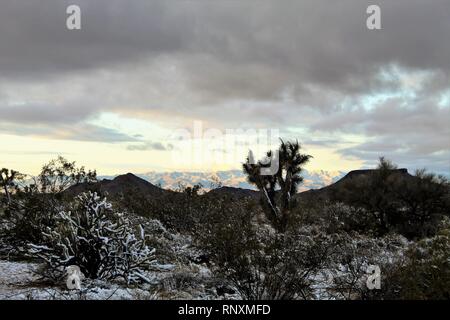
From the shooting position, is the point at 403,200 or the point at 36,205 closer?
the point at 36,205

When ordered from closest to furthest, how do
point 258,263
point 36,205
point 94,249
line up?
1. point 258,263
2. point 94,249
3. point 36,205

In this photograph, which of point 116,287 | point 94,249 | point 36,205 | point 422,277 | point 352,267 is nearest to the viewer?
point 422,277

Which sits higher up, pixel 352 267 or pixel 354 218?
pixel 352 267

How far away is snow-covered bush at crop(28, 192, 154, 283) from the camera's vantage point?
8836mm

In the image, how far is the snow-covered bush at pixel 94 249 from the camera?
8.84 m

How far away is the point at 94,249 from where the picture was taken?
Result: 898 cm

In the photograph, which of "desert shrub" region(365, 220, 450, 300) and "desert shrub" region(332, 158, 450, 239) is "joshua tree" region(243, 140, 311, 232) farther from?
"desert shrub" region(365, 220, 450, 300)

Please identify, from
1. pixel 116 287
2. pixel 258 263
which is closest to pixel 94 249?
pixel 116 287

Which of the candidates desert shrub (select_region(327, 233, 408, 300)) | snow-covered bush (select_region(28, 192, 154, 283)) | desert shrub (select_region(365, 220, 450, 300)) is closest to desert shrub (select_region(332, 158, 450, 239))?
desert shrub (select_region(327, 233, 408, 300))

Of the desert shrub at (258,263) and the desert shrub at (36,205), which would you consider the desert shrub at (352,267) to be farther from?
the desert shrub at (36,205)

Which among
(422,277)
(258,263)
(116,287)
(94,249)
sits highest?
(94,249)

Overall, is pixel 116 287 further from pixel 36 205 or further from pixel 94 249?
pixel 36 205
